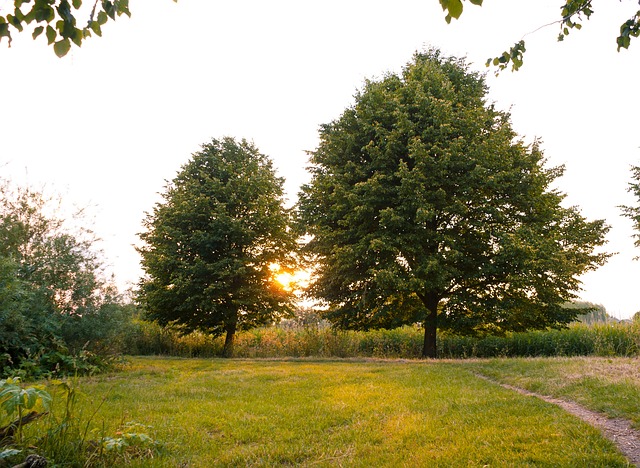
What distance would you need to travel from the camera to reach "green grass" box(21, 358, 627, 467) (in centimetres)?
420

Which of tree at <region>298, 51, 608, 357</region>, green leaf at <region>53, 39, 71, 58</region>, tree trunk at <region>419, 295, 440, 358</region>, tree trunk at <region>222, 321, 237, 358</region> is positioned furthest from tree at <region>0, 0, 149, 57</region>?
tree trunk at <region>222, 321, 237, 358</region>

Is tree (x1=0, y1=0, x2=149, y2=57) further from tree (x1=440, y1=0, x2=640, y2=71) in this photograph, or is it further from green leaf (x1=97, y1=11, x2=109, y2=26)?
tree (x1=440, y1=0, x2=640, y2=71)

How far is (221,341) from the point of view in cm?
2083

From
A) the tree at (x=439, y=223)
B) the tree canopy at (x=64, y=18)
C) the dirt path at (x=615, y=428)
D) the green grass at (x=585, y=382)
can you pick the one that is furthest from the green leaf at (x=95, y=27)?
the tree at (x=439, y=223)

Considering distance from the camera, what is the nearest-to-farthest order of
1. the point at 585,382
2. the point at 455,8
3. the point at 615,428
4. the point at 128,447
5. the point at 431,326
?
the point at 455,8
the point at 128,447
the point at 615,428
the point at 585,382
the point at 431,326

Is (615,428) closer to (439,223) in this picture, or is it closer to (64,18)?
(64,18)

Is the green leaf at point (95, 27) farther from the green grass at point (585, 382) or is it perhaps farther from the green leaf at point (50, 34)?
the green grass at point (585, 382)

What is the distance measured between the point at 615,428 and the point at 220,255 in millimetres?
16540

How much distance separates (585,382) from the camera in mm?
6969

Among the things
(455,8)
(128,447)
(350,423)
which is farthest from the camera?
(350,423)

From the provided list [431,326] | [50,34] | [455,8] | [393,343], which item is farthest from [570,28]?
[393,343]

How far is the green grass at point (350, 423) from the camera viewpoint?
4199mm

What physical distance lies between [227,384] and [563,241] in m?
12.2

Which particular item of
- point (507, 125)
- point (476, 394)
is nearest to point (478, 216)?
point (507, 125)
